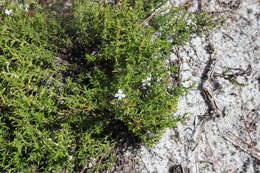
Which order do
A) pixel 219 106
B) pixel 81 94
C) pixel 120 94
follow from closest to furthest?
pixel 120 94
pixel 81 94
pixel 219 106

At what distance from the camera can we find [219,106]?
12.1ft

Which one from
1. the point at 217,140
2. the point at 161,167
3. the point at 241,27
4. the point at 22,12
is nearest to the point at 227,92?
the point at 217,140

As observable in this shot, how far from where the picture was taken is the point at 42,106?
10.2ft

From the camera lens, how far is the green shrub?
3.05m

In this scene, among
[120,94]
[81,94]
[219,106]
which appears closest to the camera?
[120,94]

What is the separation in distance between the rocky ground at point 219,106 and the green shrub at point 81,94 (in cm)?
35

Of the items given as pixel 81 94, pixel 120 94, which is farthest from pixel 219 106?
pixel 81 94

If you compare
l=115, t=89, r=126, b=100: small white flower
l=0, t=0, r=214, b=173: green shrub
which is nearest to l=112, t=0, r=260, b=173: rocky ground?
l=0, t=0, r=214, b=173: green shrub

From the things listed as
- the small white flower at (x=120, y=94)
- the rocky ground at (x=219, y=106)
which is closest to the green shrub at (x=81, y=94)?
the small white flower at (x=120, y=94)

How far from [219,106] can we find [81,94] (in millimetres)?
1914

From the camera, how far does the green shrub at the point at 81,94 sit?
10.00 ft

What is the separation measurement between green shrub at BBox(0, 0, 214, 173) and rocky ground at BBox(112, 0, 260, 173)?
1.16 ft

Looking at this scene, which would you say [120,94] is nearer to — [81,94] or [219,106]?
[81,94]

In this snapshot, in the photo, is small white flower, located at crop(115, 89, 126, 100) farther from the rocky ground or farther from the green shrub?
the rocky ground
